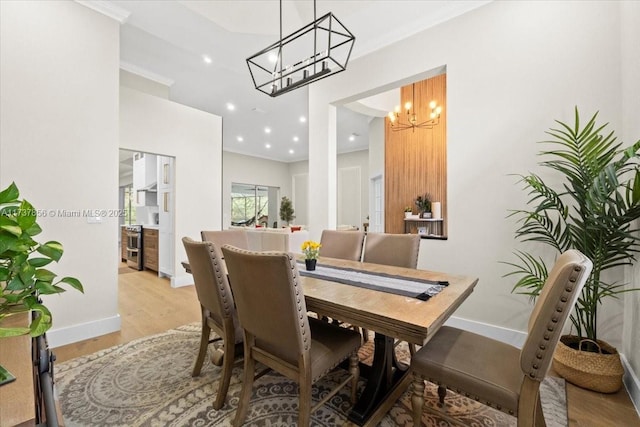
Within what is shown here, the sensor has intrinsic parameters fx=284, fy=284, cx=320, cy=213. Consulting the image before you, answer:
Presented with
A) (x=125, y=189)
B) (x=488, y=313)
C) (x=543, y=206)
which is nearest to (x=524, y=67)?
(x=543, y=206)

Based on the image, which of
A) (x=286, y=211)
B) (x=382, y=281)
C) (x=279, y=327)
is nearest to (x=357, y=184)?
(x=286, y=211)

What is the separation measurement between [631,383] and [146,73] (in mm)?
6346

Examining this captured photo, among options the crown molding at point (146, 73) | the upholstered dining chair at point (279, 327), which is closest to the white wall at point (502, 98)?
the upholstered dining chair at point (279, 327)

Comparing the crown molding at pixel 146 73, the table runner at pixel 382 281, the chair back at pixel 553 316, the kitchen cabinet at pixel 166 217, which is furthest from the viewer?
the kitchen cabinet at pixel 166 217

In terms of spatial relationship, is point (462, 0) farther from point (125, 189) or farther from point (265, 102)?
point (125, 189)

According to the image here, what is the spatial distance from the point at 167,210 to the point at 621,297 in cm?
576

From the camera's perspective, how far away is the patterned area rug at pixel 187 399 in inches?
65.0

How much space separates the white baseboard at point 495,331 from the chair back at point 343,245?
1.21m

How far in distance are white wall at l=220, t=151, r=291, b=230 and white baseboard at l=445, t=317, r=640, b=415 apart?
7.81 metres

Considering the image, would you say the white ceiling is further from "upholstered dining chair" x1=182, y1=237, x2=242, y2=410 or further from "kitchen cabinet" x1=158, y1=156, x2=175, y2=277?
"upholstered dining chair" x1=182, y1=237, x2=242, y2=410

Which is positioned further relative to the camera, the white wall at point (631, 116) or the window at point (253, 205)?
the window at point (253, 205)

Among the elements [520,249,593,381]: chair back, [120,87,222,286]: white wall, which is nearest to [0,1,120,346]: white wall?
[120,87,222,286]: white wall

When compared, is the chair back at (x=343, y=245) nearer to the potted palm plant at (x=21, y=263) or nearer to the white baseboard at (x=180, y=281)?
the potted palm plant at (x=21, y=263)

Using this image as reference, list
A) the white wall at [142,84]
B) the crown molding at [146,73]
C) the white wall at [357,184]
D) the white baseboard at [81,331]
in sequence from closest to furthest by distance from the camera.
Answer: the white baseboard at [81,331] < the crown molding at [146,73] < the white wall at [142,84] < the white wall at [357,184]
